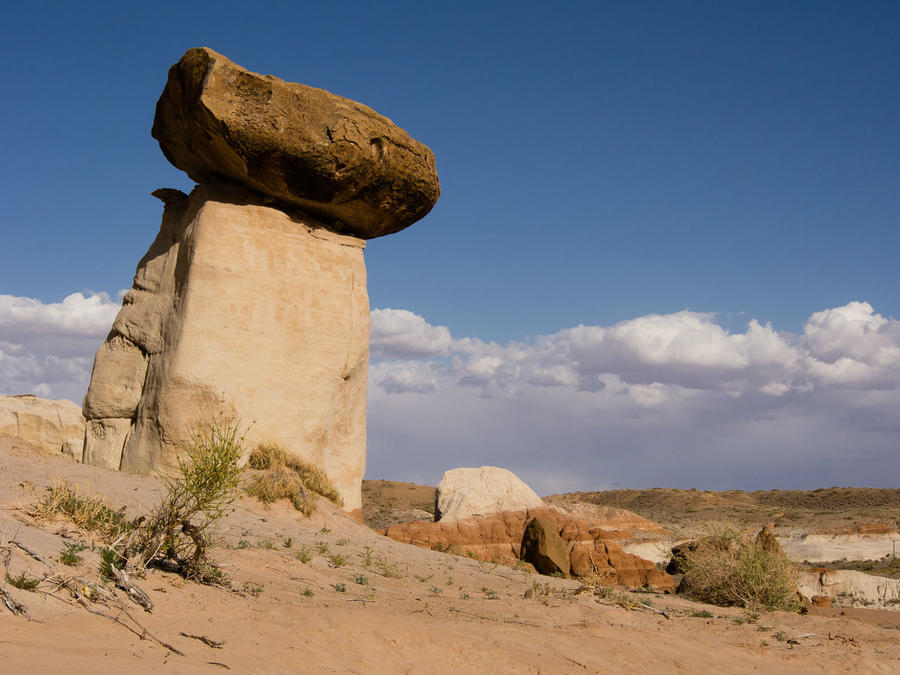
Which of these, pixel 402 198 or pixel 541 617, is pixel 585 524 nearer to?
pixel 402 198

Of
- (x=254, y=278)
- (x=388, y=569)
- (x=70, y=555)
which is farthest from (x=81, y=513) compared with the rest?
(x=254, y=278)

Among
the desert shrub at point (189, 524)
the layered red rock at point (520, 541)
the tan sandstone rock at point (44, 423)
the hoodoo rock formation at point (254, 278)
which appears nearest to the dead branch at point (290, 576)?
the desert shrub at point (189, 524)

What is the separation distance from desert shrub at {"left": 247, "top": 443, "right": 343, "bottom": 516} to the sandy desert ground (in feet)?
0.60

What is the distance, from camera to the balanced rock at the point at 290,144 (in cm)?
1045

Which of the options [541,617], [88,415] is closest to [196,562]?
[541,617]

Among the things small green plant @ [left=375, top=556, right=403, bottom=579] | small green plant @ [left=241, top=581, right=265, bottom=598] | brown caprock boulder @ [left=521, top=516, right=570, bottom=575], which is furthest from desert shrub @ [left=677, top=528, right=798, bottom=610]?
small green plant @ [left=241, top=581, right=265, bottom=598]

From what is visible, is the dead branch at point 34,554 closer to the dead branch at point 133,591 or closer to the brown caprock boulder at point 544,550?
the dead branch at point 133,591

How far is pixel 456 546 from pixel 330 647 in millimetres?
9398

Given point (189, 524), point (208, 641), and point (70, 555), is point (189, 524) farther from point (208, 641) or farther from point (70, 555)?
point (208, 641)

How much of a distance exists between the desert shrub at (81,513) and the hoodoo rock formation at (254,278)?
3.66m

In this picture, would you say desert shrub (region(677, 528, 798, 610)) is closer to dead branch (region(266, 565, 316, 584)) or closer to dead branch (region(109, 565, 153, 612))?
dead branch (region(266, 565, 316, 584))

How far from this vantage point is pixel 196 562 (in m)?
5.70

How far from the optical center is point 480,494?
1600 centimetres

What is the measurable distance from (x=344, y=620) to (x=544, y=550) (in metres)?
7.91
